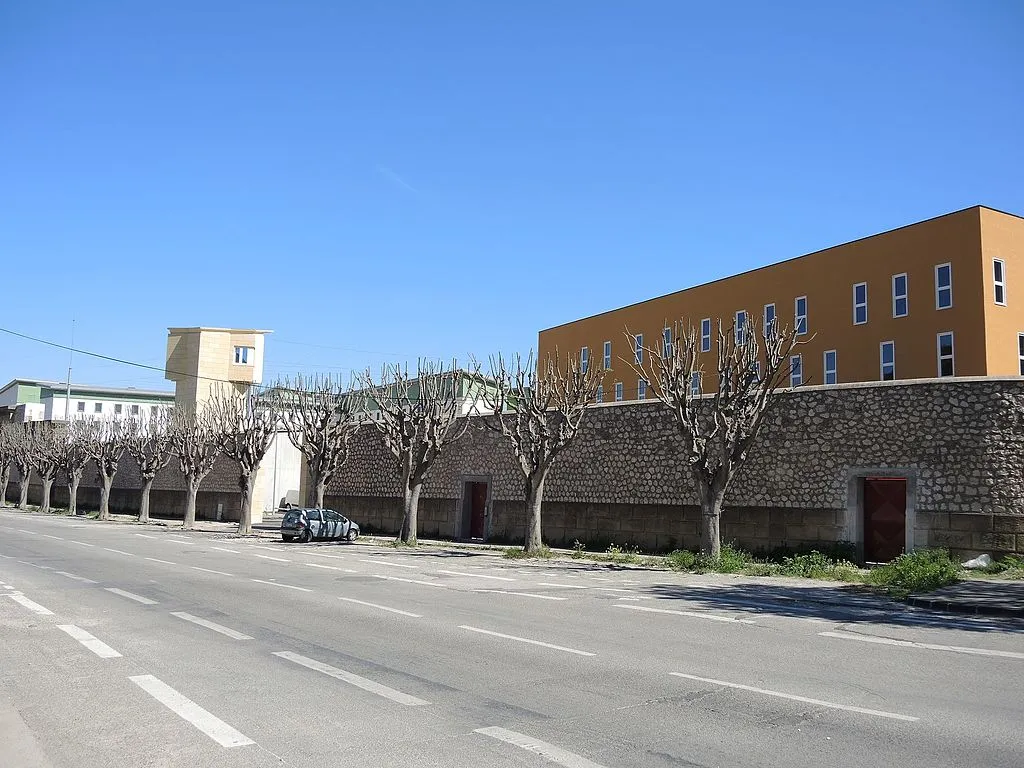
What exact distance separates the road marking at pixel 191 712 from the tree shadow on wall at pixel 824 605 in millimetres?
8470

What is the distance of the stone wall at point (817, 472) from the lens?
20.4m

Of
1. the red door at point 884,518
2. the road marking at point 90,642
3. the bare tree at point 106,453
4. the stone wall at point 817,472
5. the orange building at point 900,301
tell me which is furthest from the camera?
the bare tree at point 106,453

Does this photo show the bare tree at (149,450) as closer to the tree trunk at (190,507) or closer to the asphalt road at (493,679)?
the tree trunk at (190,507)

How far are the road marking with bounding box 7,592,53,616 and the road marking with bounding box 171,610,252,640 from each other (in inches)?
71.6

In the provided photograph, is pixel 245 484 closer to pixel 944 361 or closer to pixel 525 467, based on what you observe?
pixel 525 467

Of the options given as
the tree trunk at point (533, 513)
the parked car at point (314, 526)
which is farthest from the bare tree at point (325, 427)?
the tree trunk at point (533, 513)

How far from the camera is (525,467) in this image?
2745 centimetres

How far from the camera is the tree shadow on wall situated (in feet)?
40.1

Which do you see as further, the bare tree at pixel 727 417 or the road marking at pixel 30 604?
the bare tree at pixel 727 417

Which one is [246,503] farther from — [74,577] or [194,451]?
[74,577]

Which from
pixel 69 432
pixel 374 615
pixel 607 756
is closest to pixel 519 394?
pixel 374 615

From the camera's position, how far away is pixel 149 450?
53.3m

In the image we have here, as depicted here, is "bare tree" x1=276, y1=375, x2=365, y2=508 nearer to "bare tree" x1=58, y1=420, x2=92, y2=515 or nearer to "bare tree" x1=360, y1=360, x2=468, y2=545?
"bare tree" x1=360, y1=360, x2=468, y2=545

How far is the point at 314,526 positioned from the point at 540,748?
29.5 meters
